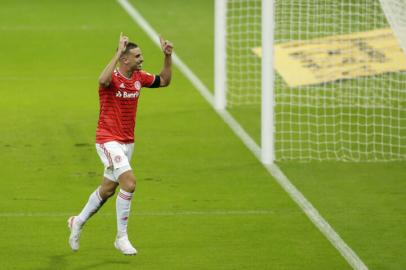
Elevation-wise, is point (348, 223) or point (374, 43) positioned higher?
point (374, 43)

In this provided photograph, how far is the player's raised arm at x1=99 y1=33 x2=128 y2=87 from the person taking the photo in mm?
10508

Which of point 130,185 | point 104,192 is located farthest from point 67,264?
point 130,185

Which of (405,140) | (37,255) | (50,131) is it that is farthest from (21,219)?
(405,140)

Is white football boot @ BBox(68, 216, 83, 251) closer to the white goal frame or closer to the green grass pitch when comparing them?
the green grass pitch

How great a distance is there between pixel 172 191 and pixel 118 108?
306 cm

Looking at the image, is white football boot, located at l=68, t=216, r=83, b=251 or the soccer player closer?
the soccer player

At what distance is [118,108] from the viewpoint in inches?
433

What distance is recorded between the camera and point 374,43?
19906 millimetres

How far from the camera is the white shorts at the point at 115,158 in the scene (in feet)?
35.8

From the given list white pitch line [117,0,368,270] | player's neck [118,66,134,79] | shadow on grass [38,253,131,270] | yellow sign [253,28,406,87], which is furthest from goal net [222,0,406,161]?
shadow on grass [38,253,131,270]

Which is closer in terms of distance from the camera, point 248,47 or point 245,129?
point 245,129

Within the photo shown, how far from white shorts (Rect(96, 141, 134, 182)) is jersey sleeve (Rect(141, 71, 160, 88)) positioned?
60 cm

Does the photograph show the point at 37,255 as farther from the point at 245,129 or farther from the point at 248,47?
the point at 248,47

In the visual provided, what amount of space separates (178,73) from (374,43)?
11.6 feet
